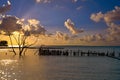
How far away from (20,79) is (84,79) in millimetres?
6487

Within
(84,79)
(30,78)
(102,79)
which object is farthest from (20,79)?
(102,79)

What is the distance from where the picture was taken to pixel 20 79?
30469 millimetres

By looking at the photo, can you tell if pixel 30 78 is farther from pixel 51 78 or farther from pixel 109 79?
pixel 109 79

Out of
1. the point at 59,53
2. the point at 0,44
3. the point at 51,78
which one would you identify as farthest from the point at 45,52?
the point at 0,44

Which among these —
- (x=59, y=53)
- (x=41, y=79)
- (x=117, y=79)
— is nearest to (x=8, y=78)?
(x=41, y=79)

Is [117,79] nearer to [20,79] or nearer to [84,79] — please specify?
[84,79]

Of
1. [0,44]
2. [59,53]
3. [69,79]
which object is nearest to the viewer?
[69,79]

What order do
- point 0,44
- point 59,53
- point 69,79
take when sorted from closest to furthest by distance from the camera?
point 69,79 → point 59,53 → point 0,44

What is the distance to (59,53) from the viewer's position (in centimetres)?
8494

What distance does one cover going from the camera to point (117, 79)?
1227 inches

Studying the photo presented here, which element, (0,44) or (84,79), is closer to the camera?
(84,79)

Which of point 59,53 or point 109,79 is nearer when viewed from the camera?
point 109,79

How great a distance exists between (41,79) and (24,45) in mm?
58051

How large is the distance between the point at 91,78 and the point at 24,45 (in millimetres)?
58348
